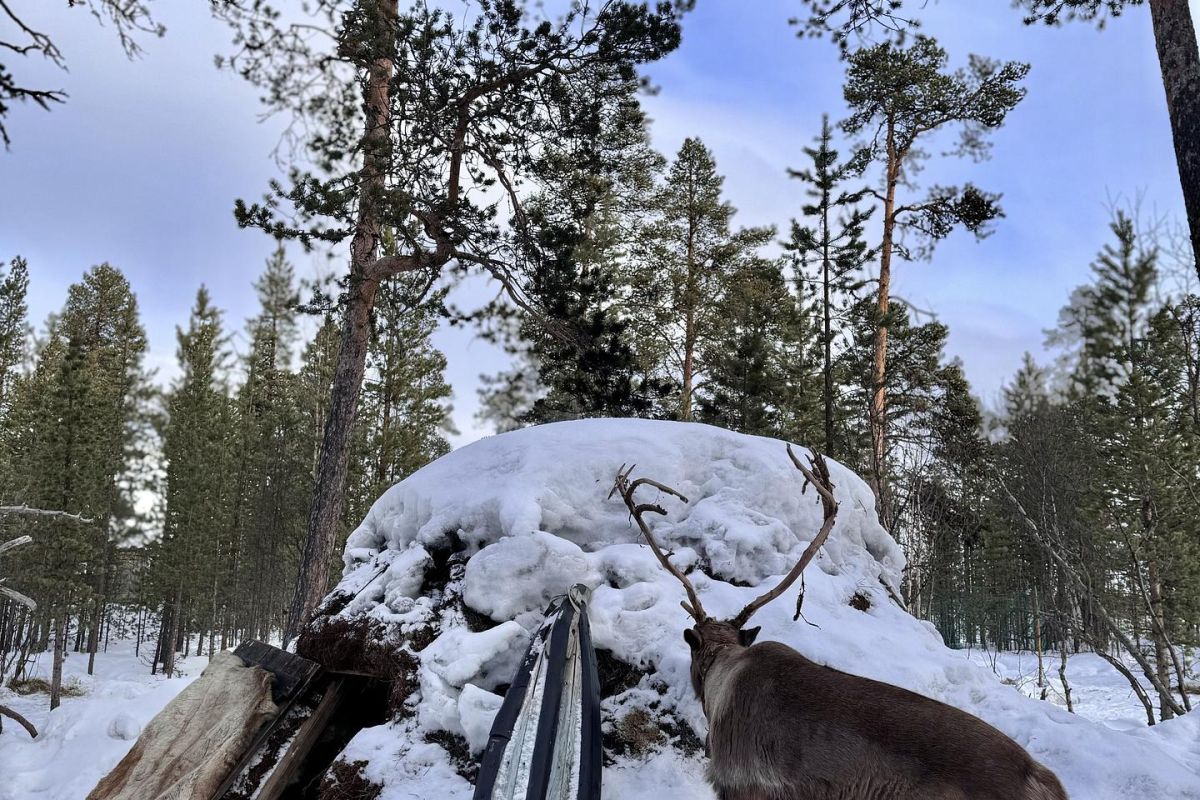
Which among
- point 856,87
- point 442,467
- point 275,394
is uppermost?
point 856,87

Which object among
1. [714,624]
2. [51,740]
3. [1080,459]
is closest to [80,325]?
[51,740]

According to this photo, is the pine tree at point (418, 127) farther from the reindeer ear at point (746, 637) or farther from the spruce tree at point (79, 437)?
the spruce tree at point (79, 437)

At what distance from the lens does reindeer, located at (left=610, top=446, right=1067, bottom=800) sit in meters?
1.93

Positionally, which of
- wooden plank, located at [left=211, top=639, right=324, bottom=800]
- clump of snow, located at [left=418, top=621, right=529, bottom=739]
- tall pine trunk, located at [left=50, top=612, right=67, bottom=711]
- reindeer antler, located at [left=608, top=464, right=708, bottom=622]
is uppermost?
reindeer antler, located at [left=608, top=464, right=708, bottom=622]

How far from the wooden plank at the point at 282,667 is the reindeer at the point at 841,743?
300 centimetres

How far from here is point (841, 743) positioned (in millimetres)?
2166

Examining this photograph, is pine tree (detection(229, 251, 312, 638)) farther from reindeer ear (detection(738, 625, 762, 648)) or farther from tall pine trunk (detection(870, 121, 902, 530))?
reindeer ear (detection(738, 625, 762, 648))

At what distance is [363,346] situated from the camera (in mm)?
9688

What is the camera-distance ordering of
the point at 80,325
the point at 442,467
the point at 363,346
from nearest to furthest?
1. the point at 442,467
2. the point at 363,346
3. the point at 80,325

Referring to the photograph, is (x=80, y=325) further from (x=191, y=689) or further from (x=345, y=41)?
(x=191, y=689)

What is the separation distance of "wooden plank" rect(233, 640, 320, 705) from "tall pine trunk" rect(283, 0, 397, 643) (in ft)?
13.8

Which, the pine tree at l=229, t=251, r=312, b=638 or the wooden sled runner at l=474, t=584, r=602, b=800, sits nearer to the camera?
the wooden sled runner at l=474, t=584, r=602, b=800

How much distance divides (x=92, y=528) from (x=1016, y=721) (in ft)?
103

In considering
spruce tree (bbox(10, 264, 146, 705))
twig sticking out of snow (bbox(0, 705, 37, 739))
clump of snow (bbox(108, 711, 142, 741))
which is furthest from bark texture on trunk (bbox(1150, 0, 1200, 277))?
spruce tree (bbox(10, 264, 146, 705))
